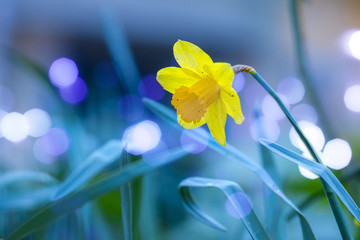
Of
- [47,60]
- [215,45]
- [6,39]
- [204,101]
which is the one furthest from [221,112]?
[215,45]

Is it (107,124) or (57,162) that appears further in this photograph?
(107,124)

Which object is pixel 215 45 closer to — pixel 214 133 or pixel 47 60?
pixel 47 60

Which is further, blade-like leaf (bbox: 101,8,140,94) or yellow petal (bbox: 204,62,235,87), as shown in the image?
blade-like leaf (bbox: 101,8,140,94)

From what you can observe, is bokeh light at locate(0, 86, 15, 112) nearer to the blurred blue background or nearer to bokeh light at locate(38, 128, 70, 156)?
the blurred blue background

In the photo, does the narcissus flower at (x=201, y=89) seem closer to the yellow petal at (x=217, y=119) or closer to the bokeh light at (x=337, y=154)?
the yellow petal at (x=217, y=119)

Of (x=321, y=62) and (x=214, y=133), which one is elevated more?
(x=321, y=62)

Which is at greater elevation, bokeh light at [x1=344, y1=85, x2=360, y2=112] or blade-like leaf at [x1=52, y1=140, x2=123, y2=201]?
bokeh light at [x1=344, y1=85, x2=360, y2=112]

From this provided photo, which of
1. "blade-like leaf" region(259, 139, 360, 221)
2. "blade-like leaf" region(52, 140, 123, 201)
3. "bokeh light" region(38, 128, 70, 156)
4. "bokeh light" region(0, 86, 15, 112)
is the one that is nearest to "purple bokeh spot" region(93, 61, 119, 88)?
"bokeh light" region(0, 86, 15, 112)
